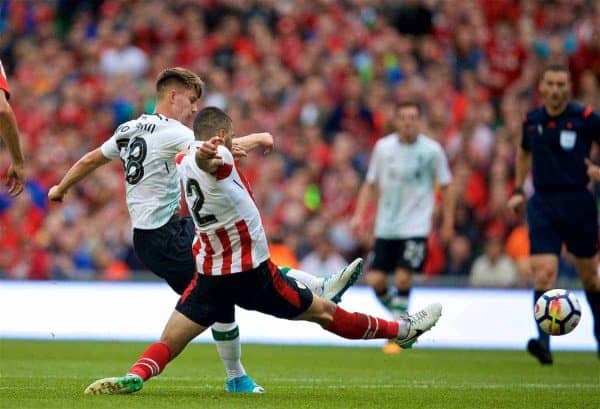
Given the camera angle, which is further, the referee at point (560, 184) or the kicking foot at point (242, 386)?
the referee at point (560, 184)

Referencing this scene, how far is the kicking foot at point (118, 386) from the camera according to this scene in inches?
344

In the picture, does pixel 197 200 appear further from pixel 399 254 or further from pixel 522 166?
pixel 399 254

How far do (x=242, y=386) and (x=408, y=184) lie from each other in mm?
6070

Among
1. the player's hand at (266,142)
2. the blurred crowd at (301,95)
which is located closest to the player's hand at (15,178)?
the player's hand at (266,142)

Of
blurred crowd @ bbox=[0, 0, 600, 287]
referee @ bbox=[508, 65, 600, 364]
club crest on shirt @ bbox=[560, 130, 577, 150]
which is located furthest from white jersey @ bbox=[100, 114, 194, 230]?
blurred crowd @ bbox=[0, 0, 600, 287]

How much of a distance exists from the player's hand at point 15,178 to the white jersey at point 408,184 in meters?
6.44

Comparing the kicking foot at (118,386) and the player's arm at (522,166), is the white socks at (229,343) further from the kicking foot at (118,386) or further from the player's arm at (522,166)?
the player's arm at (522,166)

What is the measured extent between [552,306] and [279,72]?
1179cm

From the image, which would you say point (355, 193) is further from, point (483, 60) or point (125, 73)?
point (125, 73)

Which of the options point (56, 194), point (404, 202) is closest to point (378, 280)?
point (404, 202)

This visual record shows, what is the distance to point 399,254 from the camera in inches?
592

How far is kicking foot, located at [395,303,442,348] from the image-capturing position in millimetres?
9227

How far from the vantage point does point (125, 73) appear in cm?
2267

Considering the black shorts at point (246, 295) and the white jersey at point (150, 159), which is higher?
the white jersey at point (150, 159)
